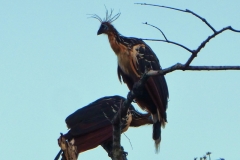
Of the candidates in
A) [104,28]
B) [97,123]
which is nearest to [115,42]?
[104,28]

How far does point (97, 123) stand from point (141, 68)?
1.07 meters

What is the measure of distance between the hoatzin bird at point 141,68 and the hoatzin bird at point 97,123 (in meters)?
0.37

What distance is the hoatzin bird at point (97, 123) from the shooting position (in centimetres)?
719

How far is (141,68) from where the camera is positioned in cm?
689

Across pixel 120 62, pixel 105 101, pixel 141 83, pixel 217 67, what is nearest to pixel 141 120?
pixel 105 101

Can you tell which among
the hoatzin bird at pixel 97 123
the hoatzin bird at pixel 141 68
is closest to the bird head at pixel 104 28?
the hoatzin bird at pixel 141 68

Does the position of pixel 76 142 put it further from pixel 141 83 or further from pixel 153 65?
pixel 141 83

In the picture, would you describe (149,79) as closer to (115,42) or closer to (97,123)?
(115,42)

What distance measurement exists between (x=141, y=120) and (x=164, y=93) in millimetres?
847

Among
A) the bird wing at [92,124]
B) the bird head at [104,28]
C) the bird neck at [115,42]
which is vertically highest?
the bird head at [104,28]

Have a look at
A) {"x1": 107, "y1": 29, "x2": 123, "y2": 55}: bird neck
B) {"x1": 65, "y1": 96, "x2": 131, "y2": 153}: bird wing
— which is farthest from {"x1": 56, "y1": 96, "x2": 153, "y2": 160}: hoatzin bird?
{"x1": 107, "y1": 29, "x2": 123, "y2": 55}: bird neck

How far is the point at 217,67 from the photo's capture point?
370 cm

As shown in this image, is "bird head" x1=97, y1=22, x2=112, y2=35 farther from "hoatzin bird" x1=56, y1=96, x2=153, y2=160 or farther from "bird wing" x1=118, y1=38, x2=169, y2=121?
"hoatzin bird" x1=56, y1=96, x2=153, y2=160

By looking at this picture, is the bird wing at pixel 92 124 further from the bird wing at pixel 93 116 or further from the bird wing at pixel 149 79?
the bird wing at pixel 149 79
